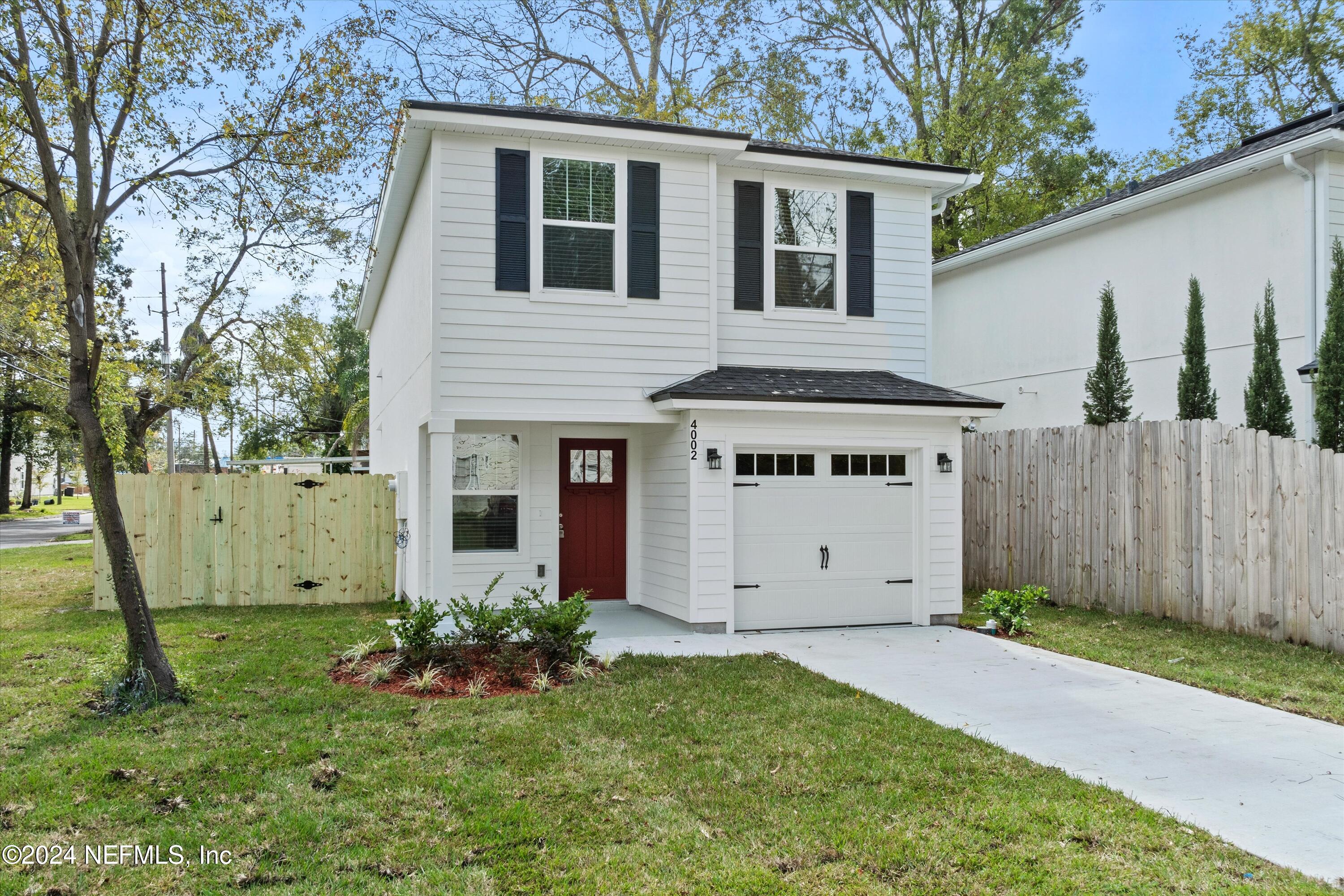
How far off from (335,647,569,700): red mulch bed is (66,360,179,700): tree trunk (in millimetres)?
1289

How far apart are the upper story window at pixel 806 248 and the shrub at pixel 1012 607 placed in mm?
3728

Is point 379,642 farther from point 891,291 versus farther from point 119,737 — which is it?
point 891,291

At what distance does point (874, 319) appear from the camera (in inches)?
410

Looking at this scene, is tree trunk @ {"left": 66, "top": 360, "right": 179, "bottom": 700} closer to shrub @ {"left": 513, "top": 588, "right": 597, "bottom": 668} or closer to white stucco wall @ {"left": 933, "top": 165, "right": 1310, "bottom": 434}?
shrub @ {"left": 513, "top": 588, "right": 597, "bottom": 668}

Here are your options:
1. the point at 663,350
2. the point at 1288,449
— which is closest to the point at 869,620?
the point at 663,350

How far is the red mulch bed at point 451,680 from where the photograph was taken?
21.7 feet

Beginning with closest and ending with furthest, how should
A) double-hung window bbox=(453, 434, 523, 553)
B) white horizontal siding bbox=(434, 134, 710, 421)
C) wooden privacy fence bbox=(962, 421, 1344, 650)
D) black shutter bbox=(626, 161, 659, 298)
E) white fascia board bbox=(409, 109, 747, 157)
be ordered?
wooden privacy fence bbox=(962, 421, 1344, 650), white fascia board bbox=(409, 109, 747, 157), white horizontal siding bbox=(434, 134, 710, 421), black shutter bbox=(626, 161, 659, 298), double-hung window bbox=(453, 434, 523, 553)

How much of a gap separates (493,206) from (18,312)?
7570mm

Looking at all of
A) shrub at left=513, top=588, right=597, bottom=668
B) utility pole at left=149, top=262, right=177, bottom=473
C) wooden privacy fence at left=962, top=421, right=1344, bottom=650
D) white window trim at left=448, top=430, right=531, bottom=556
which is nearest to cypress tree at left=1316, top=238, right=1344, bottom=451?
wooden privacy fence at left=962, top=421, right=1344, bottom=650

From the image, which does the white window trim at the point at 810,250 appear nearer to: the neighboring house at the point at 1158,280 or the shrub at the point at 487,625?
the shrub at the point at 487,625

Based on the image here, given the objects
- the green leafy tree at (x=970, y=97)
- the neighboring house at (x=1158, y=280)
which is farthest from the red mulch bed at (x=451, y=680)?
the green leafy tree at (x=970, y=97)

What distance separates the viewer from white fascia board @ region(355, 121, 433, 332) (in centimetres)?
884

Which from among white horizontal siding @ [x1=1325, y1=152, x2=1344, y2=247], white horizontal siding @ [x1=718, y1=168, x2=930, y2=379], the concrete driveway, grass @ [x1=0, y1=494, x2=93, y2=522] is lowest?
grass @ [x1=0, y1=494, x2=93, y2=522]

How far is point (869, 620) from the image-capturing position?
968 centimetres
